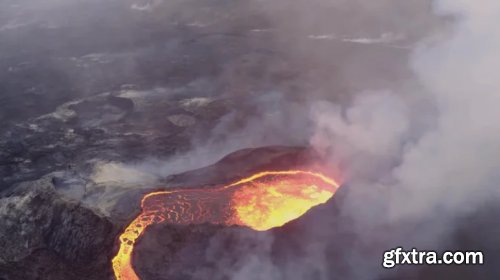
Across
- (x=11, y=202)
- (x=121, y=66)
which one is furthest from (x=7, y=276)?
(x=121, y=66)

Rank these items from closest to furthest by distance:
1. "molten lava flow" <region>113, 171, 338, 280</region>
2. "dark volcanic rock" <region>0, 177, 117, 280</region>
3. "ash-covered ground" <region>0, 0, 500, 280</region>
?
"ash-covered ground" <region>0, 0, 500, 280</region>, "dark volcanic rock" <region>0, 177, 117, 280</region>, "molten lava flow" <region>113, 171, 338, 280</region>

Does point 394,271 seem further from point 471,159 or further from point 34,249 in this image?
point 34,249

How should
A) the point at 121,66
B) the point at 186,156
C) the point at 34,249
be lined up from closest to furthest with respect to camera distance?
1. the point at 34,249
2. the point at 186,156
3. the point at 121,66

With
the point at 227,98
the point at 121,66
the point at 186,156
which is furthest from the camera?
the point at 121,66

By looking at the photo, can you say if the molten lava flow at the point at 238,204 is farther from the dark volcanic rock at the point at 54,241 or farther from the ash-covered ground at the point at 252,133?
the dark volcanic rock at the point at 54,241

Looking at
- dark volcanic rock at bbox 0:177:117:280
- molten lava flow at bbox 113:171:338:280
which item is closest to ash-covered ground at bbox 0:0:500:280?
dark volcanic rock at bbox 0:177:117:280

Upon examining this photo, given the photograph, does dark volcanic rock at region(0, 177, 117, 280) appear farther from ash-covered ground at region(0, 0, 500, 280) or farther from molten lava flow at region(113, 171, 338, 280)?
molten lava flow at region(113, 171, 338, 280)

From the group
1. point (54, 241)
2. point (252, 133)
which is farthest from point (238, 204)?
point (252, 133)
